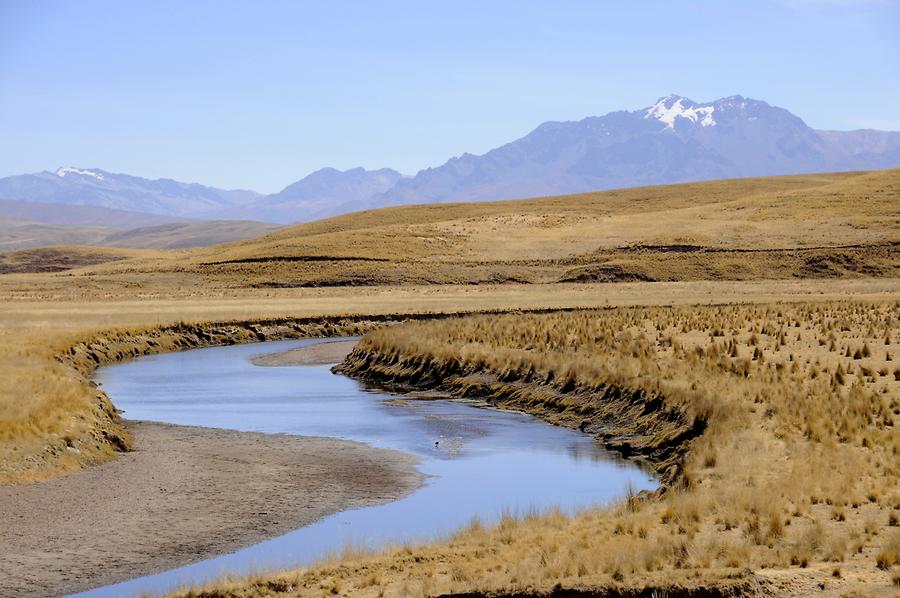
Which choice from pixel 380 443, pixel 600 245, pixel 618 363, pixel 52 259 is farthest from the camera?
pixel 52 259

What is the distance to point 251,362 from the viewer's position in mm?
45562

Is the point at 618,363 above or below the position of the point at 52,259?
above

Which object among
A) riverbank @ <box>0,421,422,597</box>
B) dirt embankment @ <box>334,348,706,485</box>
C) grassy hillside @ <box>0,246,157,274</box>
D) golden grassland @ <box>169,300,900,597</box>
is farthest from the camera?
grassy hillside @ <box>0,246,157,274</box>

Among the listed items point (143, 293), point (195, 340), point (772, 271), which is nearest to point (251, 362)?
point (195, 340)

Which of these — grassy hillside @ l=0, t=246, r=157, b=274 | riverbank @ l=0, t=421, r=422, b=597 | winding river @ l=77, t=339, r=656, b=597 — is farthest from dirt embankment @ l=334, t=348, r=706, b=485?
grassy hillside @ l=0, t=246, r=157, b=274

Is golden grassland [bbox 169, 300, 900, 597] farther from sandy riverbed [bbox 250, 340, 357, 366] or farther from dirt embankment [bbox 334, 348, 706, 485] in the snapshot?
sandy riverbed [bbox 250, 340, 357, 366]

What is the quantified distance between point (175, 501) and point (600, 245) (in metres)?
97.5

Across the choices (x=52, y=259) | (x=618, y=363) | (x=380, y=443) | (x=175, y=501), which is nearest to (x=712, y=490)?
(x=175, y=501)

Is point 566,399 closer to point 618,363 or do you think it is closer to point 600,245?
point 618,363

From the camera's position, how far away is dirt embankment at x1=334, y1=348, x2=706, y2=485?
24.0 metres

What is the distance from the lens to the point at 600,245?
115m

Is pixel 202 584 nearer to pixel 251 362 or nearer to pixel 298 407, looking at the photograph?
pixel 298 407

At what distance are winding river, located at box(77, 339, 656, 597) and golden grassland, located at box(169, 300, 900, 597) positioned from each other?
1384 mm

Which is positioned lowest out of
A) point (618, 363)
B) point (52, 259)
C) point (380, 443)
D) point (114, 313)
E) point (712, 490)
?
point (52, 259)
